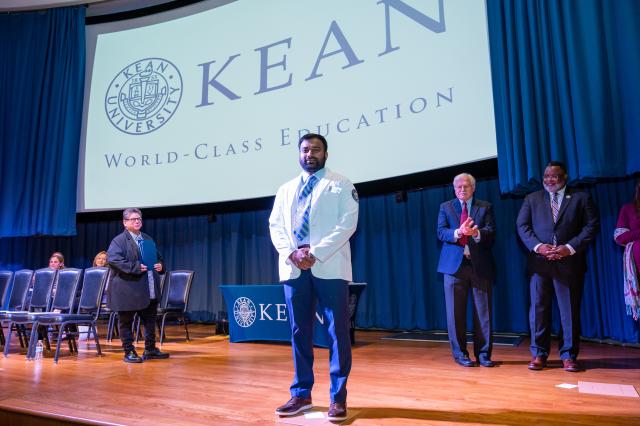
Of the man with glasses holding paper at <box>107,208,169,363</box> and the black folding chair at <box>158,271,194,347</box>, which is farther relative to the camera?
the black folding chair at <box>158,271,194,347</box>

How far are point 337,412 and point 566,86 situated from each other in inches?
134

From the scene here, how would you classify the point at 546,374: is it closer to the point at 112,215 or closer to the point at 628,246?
the point at 628,246

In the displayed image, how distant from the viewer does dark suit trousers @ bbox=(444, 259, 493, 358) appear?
3.57 m

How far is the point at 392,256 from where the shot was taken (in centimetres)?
635

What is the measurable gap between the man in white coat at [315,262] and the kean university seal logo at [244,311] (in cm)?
287

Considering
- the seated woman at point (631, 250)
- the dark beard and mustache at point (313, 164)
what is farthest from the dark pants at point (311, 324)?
the seated woman at point (631, 250)

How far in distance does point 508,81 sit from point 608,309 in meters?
2.22

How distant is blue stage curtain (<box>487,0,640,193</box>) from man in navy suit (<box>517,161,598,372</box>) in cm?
69

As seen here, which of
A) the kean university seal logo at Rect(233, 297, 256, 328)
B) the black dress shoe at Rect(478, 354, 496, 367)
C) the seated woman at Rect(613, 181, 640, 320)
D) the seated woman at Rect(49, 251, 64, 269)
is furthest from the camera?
the seated woman at Rect(49, 251, 64, 269)

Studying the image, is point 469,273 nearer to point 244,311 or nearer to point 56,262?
point 244,311

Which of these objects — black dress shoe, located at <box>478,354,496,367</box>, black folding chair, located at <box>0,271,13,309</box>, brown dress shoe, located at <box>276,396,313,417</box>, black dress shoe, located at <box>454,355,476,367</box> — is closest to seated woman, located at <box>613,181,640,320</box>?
black dress shoe, located at <box>478,354,496,367</box>

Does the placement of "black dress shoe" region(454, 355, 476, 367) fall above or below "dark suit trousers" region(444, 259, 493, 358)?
below

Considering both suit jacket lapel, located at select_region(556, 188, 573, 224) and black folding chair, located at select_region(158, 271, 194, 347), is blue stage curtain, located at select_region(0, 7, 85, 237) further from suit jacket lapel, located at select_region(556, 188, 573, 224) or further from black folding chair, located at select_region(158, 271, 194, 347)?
suit jacket lapel, located at select_region(556, 188, 573, 224)

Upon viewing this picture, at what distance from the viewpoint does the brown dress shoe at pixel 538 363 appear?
132 inches
